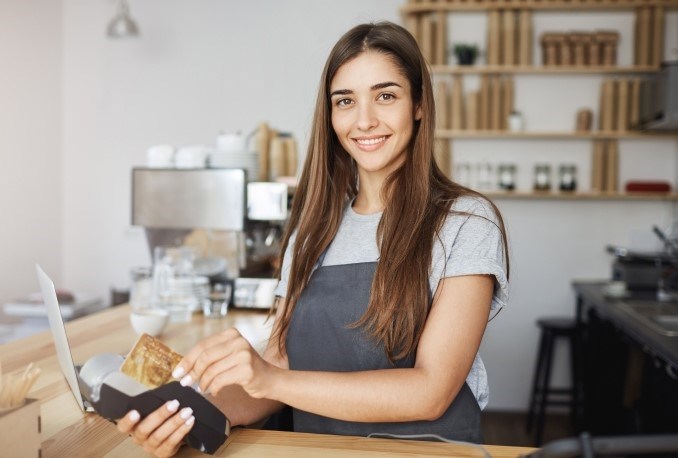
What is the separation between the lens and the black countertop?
8.26 ft

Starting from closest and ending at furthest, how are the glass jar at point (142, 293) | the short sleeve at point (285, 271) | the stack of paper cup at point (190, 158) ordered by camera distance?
the short sleeve at point (285, 271)
the glass jar at point (142, 293)
the stack of paper cup at point (190, 158)

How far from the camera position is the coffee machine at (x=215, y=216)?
254cm

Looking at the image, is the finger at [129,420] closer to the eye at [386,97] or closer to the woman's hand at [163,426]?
the woman's hand at [163,426]

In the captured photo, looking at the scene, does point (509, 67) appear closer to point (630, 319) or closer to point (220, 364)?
point (630, 319)

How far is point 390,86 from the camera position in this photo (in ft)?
4.71

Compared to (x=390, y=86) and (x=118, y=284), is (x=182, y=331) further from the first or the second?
(x=118, y=284)

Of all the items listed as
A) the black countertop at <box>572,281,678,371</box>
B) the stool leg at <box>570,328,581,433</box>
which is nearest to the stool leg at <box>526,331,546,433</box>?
the stool leg at <box>570,328,581,433</box>

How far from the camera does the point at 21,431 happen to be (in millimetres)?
926

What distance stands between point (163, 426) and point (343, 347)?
477 millimetres

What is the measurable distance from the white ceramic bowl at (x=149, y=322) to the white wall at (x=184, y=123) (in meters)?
Answer: 2.39

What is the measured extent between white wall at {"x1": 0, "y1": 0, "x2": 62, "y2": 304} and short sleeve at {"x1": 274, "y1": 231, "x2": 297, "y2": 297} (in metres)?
3.23

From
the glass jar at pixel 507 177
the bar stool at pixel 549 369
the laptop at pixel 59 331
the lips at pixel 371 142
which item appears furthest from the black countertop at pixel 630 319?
the laptop at pixel 59 331

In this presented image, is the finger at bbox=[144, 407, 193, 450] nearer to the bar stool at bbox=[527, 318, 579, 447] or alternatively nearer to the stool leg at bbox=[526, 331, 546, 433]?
the bar stool at bbox=[527, 318, 579, 447]

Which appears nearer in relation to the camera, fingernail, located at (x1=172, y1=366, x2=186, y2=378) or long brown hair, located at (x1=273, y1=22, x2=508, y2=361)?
fingernail, located at (x1=172, y1=366, x2=186, y2=378)
